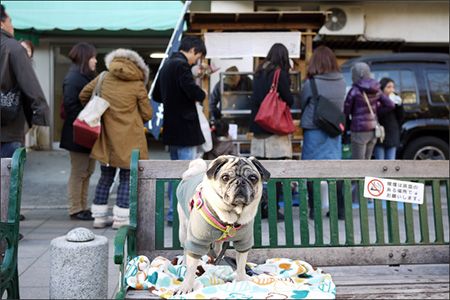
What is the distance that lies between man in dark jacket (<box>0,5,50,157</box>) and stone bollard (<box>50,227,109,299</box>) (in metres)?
2.29

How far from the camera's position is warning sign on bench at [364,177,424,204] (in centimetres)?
319

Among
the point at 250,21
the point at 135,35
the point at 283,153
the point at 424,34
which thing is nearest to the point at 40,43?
the point at 135,35

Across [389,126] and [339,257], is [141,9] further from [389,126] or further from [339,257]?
[339,257]

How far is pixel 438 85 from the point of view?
28.4 ft

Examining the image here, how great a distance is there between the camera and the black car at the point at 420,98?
8.42 m

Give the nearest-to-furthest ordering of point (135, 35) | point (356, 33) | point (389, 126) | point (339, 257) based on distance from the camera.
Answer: point (339, 257), point (389, 126), point (135, 35), point (356, 33)

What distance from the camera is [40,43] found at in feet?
42.4

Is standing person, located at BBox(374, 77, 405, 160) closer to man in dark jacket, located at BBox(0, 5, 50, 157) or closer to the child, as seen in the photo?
the child

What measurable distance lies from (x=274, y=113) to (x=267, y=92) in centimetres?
29

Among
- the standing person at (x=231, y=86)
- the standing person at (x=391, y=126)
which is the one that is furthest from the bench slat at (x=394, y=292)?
the standing person at (x=231, y=86)

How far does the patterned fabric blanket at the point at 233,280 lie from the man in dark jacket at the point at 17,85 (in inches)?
103

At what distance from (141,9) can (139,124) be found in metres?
6.58

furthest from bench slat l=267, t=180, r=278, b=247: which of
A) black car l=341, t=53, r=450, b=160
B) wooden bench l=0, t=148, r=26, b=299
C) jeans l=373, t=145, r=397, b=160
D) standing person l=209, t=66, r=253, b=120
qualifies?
black car l=341, t=53, r=450, b=160

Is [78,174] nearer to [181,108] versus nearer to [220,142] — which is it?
[181,108]
